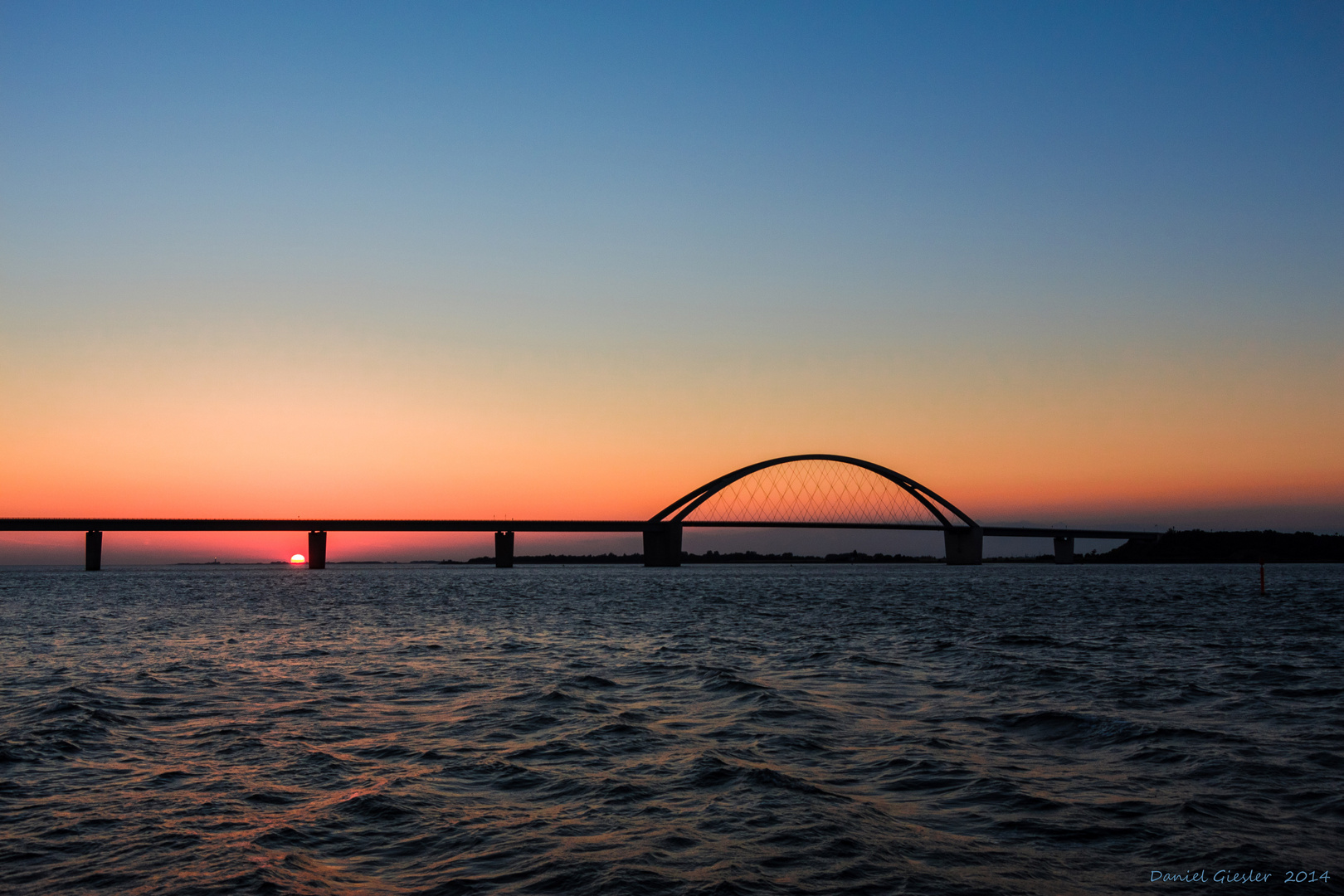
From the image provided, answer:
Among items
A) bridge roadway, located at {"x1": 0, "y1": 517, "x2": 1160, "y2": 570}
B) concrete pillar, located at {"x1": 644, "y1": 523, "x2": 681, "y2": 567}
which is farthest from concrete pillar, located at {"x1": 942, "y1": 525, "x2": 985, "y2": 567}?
concrete pillar, located at {"x1": 644, "y1": 523, "x2": 681, "y2": 567}

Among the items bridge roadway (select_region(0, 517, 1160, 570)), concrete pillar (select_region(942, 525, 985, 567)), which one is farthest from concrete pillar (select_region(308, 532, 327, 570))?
concrete pillar (select_region(942, 525, 985, 567))

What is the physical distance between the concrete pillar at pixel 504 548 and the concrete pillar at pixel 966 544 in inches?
3213

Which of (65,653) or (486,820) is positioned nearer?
(486,820)

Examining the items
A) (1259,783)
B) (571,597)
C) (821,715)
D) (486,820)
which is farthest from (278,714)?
(571,597)

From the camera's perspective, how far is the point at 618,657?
86.5 feet

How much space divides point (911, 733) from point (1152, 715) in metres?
4.61

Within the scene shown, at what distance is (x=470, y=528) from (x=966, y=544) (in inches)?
3690

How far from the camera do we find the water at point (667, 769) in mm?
8508

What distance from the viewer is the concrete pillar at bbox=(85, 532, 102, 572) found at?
16250 cm

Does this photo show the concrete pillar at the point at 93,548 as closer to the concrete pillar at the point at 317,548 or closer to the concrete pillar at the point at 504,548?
the concrete pillar at the point at 317,548

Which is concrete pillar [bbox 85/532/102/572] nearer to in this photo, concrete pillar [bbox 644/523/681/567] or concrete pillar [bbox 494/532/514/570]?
concrete pillar [bbox 494/532/514/570]

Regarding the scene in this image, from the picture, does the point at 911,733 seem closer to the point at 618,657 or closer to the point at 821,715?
the point at 821,715

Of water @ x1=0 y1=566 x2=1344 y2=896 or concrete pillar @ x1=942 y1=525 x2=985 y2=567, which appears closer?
water @ x1=0 y1=566 x2=1344 y2=896

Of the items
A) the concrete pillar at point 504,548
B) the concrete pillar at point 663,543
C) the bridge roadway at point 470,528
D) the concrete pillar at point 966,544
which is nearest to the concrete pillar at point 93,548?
the bridge roadway at point 470,528
